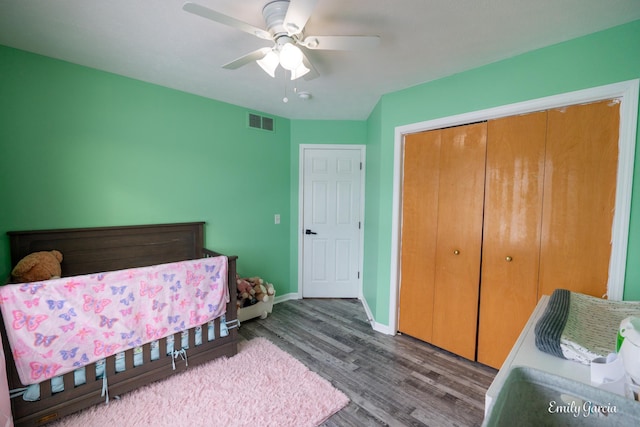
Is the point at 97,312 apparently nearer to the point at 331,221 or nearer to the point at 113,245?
the point at 113,245

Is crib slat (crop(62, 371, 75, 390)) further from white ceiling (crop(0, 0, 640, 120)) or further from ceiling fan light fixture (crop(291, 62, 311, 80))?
ceiling fan light fixture (crop(291, 62, 311, 80))

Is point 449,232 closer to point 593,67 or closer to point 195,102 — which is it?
point 593,67

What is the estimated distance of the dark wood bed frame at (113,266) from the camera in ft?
4.80

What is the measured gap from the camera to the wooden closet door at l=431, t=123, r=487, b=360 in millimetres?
2074

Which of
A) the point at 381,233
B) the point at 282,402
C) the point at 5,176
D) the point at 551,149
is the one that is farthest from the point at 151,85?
the point at 551,149

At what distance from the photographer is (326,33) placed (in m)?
1.62

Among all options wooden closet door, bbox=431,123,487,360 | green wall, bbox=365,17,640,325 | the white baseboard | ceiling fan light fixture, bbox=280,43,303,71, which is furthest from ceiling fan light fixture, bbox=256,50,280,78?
the white baseboard

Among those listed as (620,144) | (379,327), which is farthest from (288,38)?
(379,327)

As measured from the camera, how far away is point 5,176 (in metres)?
1.78

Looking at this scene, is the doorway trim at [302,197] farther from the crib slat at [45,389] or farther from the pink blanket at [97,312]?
the crib slat at [45,389]

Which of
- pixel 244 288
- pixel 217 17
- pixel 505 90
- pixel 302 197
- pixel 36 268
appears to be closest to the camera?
pixel 217 17

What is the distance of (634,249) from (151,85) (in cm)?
360

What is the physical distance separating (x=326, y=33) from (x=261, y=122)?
5.45 ft

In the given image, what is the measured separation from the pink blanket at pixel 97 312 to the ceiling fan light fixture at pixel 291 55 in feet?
4.83
